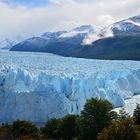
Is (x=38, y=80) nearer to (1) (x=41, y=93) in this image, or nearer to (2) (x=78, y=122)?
(1) (x=41, y=93)

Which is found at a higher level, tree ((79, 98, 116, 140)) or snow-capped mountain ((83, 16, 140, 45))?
snow-capped mountain ((83, 16, 140, 45))

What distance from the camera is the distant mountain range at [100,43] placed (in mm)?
110912

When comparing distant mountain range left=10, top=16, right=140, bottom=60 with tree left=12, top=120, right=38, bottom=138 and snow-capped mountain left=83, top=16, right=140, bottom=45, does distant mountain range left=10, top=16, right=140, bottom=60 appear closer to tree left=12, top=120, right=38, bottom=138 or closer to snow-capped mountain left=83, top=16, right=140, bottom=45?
snow-capped mountain left=83, top=16, right=140, bottom=45

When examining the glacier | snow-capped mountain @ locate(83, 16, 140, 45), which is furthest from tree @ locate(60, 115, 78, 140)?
snow-capped mountain @ locate(83, 16, 140, 45)

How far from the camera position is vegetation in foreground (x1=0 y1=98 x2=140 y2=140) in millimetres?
14062

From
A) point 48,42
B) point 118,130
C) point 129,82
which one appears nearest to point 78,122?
point 118,130

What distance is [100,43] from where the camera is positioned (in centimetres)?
12438

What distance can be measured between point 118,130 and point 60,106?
13.9 m

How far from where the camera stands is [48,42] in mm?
162875

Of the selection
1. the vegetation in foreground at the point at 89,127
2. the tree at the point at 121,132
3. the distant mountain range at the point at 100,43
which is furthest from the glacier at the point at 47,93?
the distant mountain range at the point at 100,43

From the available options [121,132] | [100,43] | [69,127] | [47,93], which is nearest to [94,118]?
[69,127]

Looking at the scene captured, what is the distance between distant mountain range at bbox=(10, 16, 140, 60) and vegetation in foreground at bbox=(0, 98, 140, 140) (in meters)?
74.9

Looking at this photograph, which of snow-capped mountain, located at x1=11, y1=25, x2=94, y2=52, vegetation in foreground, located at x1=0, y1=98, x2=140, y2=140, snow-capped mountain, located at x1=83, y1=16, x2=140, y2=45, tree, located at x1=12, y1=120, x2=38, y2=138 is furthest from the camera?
snow-capped mountain, located at x1=11, y1=25, x2=94, y2=52

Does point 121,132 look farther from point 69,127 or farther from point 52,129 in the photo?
point 52,129
